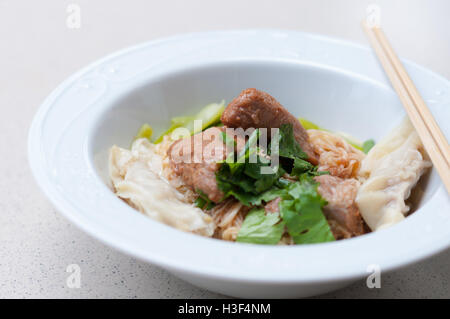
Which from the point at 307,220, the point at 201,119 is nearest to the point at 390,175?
the point at 307,220

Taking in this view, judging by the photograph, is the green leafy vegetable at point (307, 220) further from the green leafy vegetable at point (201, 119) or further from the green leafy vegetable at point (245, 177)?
the green leafy vegetable at point (201, 119)

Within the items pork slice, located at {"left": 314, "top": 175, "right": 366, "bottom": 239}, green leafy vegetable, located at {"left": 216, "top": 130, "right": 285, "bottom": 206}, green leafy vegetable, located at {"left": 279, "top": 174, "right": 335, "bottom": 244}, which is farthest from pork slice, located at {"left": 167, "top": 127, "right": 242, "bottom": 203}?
pork slice, located at {"left": 314, "top": 175, "right": 366, "bottom": 239}

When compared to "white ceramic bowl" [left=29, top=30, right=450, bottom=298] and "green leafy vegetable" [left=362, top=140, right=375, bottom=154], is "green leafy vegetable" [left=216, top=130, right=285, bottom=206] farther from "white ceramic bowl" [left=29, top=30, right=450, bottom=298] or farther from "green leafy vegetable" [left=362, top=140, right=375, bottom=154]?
"green leafy vegetable" [left=362, top=140, right=375, bottom=154]

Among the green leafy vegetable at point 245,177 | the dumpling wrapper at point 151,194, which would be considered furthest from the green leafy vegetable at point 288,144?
the dumpling wrapper at point 151,194

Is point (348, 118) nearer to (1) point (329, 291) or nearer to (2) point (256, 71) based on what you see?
(2) point (256, 71)

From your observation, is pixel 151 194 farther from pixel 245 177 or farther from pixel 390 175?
pixel 390 175

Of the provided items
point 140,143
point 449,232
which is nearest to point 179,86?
point 140,143
